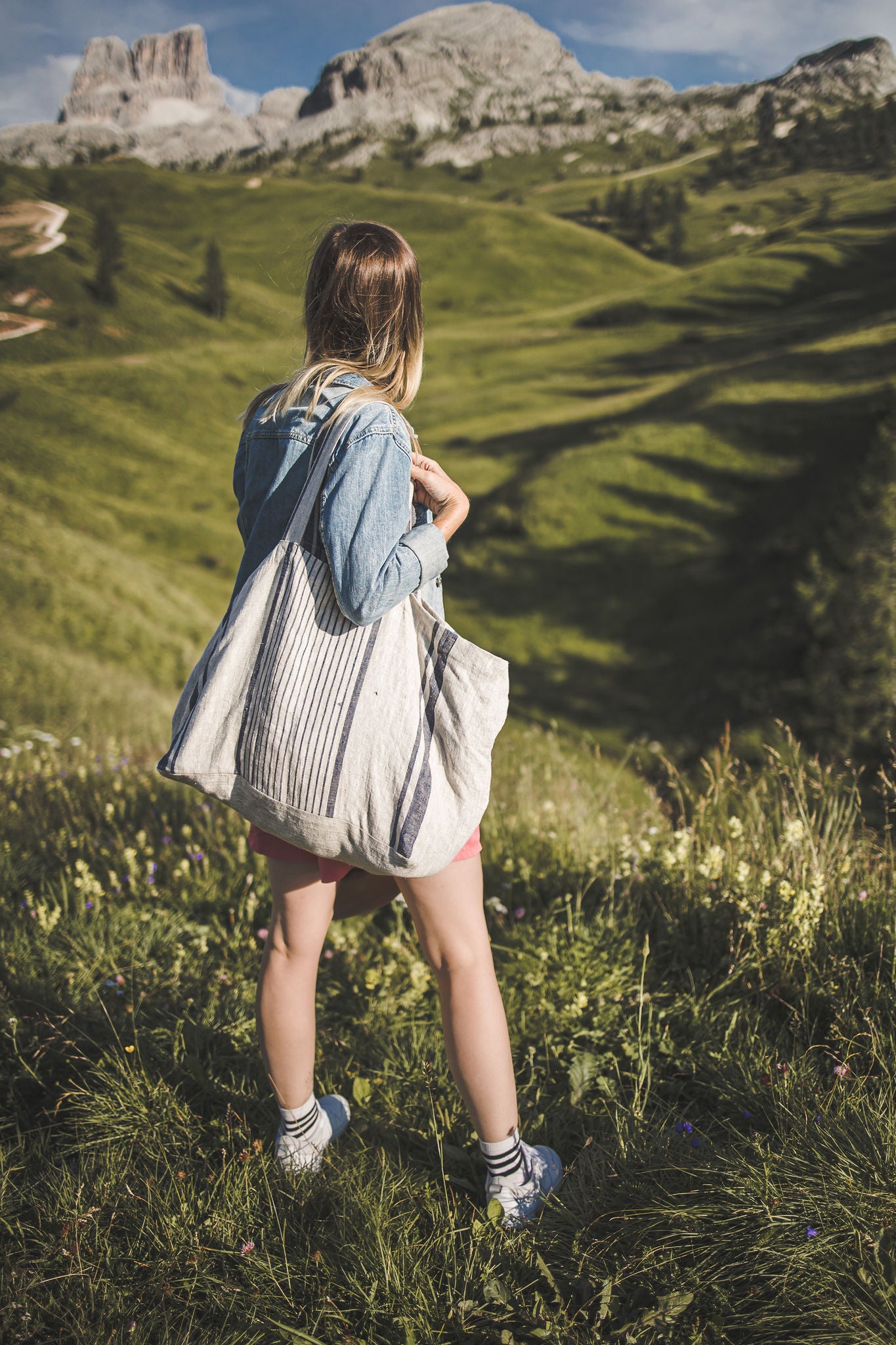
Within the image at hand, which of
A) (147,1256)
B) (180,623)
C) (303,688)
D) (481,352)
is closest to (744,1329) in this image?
(147,1256)

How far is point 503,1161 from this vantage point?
228cm

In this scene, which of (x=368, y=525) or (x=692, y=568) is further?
(x=692, y=568)

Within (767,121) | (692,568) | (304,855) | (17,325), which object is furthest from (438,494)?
(767,121)

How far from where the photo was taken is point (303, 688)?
204 centimetres

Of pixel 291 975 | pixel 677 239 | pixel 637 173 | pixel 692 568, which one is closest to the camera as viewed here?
pixel 291 975

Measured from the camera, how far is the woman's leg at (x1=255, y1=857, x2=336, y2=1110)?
2.36 meters

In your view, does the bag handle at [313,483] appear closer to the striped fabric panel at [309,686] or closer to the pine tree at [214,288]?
the striped fabric panel at [309,686]

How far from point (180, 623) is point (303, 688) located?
24973 millimetres

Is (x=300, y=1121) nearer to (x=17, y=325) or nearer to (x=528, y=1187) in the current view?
(x=528, y=1187)

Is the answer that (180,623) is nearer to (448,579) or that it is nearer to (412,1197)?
(448,579)

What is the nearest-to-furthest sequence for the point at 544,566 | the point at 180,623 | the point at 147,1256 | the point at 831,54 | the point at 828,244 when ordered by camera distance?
the point at 147,1256, the point at 180,623, the point at 544,566, the point at 828,244, the point at 831,54

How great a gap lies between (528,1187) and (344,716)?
147 centimetres

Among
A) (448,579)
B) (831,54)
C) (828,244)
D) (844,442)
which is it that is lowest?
(448,579)

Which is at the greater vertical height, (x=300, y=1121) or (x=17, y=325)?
(x=17, y=325)
